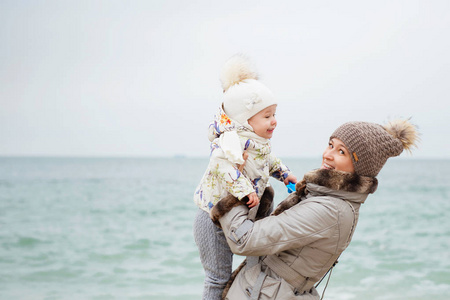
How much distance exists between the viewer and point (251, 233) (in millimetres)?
1929

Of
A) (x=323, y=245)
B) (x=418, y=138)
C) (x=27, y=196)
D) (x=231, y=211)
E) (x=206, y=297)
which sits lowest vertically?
(x=27, y=196)

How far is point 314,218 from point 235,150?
458mm

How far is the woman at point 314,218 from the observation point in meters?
1.95

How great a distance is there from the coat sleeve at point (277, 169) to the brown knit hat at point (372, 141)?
45cm

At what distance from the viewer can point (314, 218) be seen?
1.95m

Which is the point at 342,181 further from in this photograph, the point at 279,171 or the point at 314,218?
the point at 279,171

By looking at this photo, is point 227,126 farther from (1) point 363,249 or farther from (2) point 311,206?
(1) point 363,249

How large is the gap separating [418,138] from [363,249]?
8.16m

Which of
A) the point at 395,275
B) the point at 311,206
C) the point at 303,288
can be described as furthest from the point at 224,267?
the point at 395,275

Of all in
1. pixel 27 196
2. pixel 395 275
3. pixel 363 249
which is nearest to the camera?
pixel 395 275

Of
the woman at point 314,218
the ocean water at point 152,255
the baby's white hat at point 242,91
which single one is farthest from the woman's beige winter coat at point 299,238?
the ocean water at point 152,255

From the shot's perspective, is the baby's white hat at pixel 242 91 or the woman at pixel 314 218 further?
the baby's white hat at pixel 242 91

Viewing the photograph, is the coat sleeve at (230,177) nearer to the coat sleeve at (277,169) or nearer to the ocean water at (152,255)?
the coat sleeve at (277,169)

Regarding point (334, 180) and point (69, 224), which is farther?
point (69, 224)
